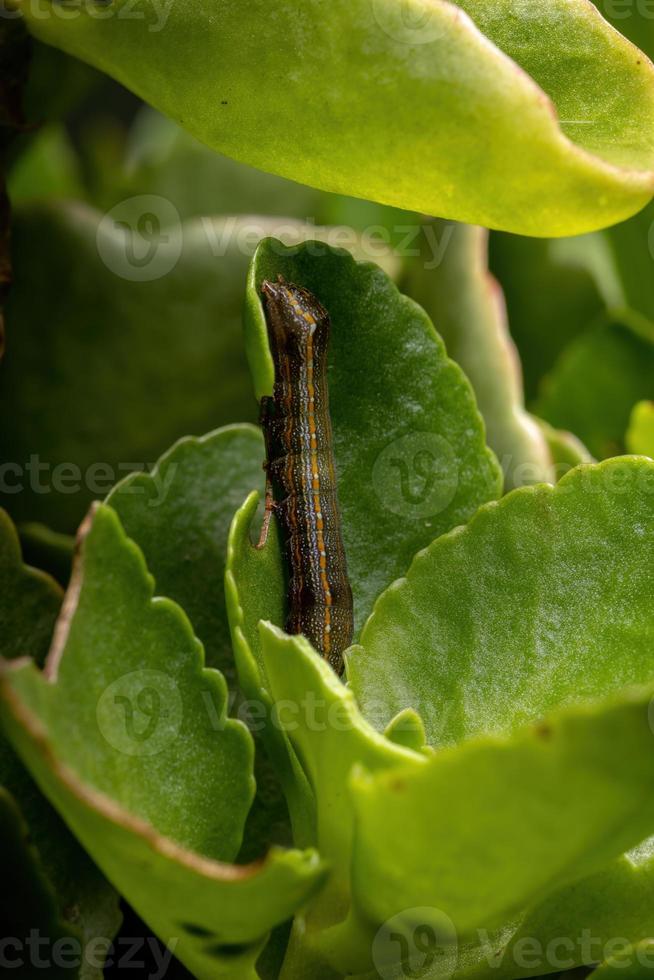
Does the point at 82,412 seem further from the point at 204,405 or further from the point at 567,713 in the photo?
the point at 567,713

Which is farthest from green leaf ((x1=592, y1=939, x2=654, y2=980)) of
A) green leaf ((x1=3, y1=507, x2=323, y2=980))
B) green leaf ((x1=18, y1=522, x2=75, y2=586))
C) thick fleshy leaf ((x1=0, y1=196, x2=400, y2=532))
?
thick fleshy leaf ((x1=0, y1=196, x2=400, y2=532))

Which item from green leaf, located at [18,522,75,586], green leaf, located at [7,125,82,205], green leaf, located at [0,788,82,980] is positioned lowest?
green leaf, located at [0,788,82,980]

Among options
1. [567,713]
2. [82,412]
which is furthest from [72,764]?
[82,412]

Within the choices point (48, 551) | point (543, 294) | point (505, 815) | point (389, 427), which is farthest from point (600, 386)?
point (505, 815)

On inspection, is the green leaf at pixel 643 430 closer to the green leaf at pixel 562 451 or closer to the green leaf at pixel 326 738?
the green leaf at pixel 562 451

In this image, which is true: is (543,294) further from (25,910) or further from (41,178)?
(25,910)

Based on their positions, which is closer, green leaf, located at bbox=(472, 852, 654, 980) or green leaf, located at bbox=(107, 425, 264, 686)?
green leaf, located at bbox=(472, 852, 654, 980)

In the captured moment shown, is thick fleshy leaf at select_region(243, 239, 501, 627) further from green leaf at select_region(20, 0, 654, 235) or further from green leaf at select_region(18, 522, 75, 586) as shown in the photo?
green leaf at select_region(18, 522, 75, 586)
